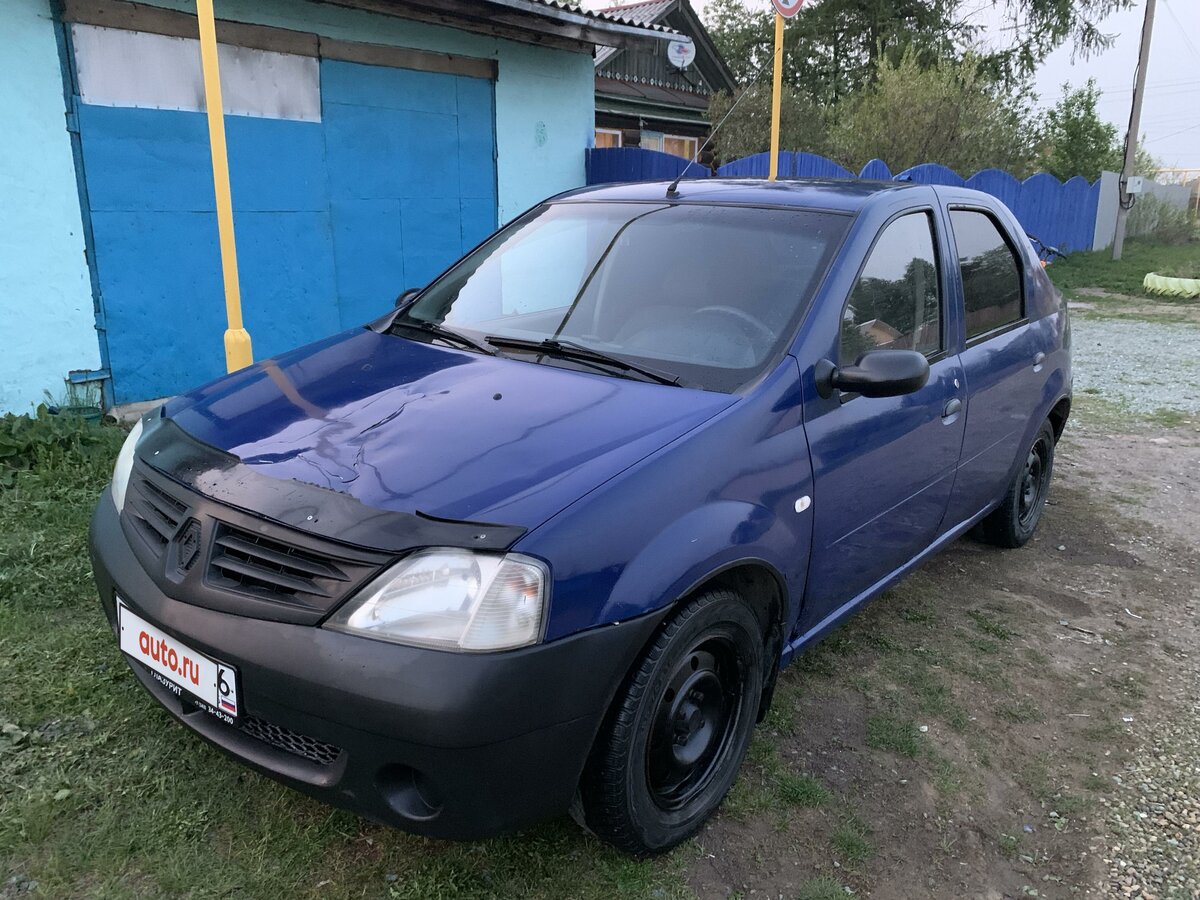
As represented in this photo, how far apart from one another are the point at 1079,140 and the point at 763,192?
25.0m

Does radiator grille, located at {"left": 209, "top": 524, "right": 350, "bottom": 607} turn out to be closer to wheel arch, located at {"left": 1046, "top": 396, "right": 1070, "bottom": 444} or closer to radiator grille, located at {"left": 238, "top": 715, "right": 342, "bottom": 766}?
radiator grille, located at {"left": 238, "top": 715, "right": 342, "bottom": 766}

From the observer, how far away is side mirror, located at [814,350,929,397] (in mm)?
2635

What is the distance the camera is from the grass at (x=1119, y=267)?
16.5 meters

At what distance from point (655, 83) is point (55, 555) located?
1970 centimetres

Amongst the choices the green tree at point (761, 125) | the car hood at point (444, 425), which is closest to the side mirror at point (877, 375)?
the car hood at point (444, 425)

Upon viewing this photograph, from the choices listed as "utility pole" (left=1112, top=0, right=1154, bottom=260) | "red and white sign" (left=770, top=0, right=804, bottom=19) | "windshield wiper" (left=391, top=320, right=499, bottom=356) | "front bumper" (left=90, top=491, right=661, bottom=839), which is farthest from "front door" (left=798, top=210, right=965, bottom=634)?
"utility pole" (left=1112, top=0, right=1154, bottom=260)

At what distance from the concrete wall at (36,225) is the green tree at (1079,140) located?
24.4m

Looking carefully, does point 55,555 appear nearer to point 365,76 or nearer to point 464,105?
point 365,76

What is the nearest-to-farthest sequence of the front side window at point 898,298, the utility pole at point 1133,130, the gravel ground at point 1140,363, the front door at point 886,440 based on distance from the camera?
the front door at point 886,440, the front side window at point 898,298, the gravel ground at point 1140,363, the utility pole at point 1133,130

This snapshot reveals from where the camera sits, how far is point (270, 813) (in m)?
2.45

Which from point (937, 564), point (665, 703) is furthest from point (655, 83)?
point (665, 703)

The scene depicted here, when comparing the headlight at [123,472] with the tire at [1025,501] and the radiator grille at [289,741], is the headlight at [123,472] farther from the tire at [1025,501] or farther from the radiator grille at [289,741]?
the tire at [1025,501]

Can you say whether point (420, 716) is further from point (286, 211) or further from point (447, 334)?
point (286, 211)

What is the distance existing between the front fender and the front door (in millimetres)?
313
